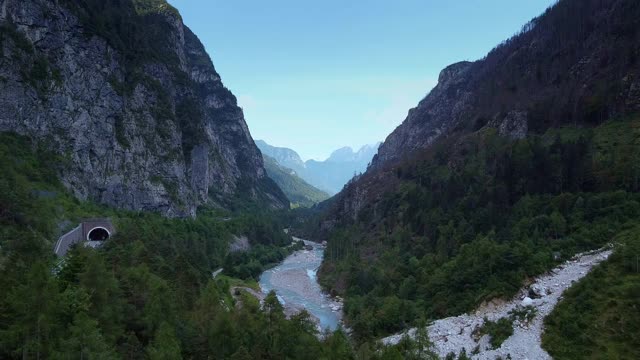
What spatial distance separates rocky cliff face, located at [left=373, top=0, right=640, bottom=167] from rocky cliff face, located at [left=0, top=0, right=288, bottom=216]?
99.4 m

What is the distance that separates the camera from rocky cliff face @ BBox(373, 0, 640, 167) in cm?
9869

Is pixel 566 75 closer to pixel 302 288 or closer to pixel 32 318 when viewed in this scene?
pixel 302 288

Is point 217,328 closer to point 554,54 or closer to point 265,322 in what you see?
point 265,322

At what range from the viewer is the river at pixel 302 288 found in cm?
8050

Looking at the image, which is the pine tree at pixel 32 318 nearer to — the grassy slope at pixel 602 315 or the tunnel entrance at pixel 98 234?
the grassy slope at pixel 602 315

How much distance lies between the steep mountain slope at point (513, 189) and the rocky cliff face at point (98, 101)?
6116 centimetres

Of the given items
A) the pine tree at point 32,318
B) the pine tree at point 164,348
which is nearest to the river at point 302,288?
the pine tree at point 164,348

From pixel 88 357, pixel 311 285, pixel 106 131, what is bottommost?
pixel 311 285

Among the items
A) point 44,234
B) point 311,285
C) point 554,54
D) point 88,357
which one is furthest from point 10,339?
point 554,54

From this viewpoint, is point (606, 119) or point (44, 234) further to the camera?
point (606, 119)

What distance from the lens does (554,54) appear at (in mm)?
137250

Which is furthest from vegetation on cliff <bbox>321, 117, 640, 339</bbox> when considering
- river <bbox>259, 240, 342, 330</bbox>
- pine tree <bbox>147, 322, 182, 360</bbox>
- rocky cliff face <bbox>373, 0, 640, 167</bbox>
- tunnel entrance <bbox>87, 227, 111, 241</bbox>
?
tunnel entrance <bbox>87, 227, 111, 241</bbox>

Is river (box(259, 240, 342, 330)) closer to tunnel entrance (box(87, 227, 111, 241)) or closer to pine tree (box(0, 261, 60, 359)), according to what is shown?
tunnel entrance (box(87, 227, 111, 241))

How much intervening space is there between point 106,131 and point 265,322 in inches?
4011
